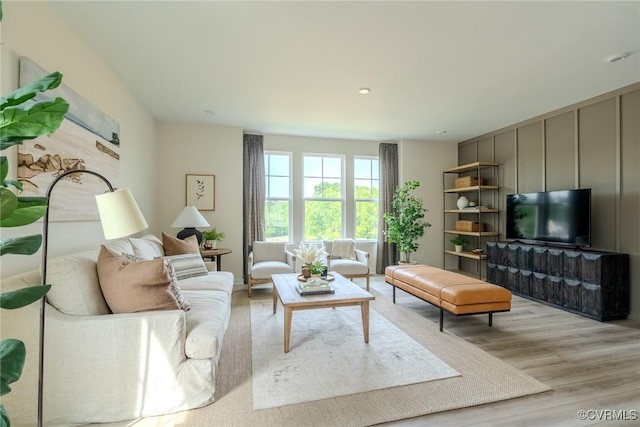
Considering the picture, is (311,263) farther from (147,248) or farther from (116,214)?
(116,214)

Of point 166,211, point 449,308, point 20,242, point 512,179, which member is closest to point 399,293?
point 449,308

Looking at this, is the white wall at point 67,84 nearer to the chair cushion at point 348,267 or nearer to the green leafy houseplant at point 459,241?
the chair cushion at point 348,267

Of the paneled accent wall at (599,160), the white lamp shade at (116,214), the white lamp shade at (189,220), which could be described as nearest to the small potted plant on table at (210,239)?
the white lamp shade at (189,220)

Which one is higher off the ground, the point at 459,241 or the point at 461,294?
the point at 459,241

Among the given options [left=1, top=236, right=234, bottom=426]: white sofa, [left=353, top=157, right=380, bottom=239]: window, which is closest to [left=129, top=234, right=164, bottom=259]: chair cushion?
[left=1, top=236, right=234, bottom=426]: white sofa

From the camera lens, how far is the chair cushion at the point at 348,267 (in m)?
4.45

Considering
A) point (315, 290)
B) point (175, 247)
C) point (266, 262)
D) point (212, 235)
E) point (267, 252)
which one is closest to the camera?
point (315, 290)

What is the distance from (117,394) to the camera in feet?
5.62

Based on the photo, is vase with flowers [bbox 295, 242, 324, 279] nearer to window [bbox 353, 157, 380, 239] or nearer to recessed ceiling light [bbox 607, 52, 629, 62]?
window [bbox 353, 157, 380, 239]

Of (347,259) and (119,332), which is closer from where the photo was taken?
(119,332)

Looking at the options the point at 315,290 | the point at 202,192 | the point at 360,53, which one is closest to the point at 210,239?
the point at 202,192

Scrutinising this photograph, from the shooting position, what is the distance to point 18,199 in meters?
1.02

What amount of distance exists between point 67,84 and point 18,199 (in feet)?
5.80

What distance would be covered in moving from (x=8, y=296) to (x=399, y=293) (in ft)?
Answer: 13.7
